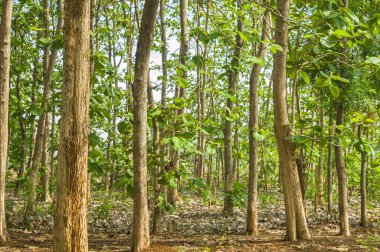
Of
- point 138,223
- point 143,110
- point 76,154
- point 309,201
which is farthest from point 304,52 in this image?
point 309,201

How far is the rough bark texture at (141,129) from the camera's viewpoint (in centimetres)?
571

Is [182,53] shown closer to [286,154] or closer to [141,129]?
[286,154]

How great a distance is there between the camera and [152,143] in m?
7.21

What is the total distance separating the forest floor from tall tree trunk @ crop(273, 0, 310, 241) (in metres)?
0.29

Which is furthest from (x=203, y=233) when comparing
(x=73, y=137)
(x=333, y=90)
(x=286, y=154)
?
(x=73, y=137)

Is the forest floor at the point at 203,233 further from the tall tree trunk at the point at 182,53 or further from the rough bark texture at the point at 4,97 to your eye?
the tall tree trunk at the point at 182,53

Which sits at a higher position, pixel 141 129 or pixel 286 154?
pixel 141 129

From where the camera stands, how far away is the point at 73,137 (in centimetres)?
394

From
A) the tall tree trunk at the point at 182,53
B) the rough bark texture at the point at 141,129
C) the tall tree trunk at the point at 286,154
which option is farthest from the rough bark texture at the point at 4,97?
the tall tree trunk at the point at 286,154

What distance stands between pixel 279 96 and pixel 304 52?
0.84 metres

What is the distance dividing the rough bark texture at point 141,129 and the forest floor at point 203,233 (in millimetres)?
423

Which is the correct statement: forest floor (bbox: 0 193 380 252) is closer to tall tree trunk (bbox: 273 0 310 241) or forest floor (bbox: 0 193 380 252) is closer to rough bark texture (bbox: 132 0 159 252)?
tall tree trunk (bbox: 273 0 310 241)

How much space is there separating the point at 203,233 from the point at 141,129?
3.93 metres

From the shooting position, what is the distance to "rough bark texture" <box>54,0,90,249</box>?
3912mm
